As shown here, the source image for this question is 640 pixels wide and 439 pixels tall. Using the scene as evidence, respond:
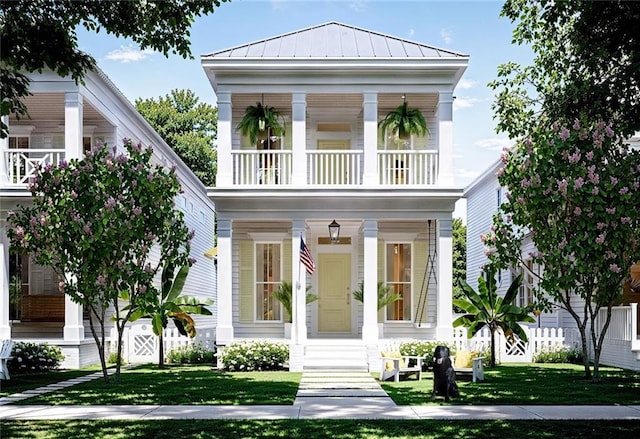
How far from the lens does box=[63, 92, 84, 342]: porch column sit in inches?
732

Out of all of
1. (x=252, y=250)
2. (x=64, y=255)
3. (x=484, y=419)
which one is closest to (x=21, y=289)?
(x=252, y=250)

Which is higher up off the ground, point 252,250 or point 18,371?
point 252,250

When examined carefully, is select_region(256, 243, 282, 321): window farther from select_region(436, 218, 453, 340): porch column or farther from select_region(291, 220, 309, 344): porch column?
select_region(436, 218, 453, 340): porch column

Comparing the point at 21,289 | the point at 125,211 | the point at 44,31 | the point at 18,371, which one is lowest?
the point at 18,371

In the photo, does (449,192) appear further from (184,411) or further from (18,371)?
(18,371)

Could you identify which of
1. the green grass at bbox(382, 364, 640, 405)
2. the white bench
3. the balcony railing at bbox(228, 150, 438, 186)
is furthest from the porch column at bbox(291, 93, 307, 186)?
the white bench

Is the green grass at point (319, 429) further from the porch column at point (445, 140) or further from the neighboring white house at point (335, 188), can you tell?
the porch column at point (445, 140)

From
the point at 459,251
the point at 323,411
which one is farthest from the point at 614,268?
the point at 459,251

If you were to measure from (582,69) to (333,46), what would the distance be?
778cm

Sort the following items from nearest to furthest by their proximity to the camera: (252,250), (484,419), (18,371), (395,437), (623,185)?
(395,437) < (484,419) < (623,185) < (18,371) < (252,250)

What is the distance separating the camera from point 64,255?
14.5 metres

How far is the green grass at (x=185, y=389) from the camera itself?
12.6 meters

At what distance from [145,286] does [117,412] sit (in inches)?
162

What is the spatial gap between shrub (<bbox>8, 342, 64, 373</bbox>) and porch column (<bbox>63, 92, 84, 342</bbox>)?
0.57 meters
